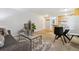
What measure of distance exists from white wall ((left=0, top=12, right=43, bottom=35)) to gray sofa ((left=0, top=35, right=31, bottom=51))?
126 mm

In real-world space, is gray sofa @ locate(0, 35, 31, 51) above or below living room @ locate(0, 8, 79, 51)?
below

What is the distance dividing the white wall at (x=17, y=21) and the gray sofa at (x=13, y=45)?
13cm

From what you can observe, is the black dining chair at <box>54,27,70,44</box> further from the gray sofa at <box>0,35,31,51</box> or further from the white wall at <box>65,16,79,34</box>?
the gray sofa at <box>0,35,31,51</box>

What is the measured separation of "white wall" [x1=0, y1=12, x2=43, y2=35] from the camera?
8.72 ft

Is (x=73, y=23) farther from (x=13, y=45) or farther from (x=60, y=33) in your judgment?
(x=13, y=45)

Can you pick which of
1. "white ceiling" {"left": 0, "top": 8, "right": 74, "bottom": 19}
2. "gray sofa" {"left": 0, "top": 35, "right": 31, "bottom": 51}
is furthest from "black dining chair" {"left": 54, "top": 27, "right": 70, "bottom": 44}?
"gray sofa" {"left": 0, "top": 35, "right": 31, "bottom": 51}

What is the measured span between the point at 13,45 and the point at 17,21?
1.32 ft

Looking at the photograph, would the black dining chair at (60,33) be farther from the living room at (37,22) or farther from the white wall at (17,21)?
the white wall at (17,21)

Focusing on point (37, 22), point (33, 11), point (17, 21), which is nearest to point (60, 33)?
point (37, 22)

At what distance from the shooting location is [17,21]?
2662 millimetres

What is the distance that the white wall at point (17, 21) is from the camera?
2658mm

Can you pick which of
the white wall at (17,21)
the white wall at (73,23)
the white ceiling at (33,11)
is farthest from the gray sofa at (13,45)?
the white wall at (73,23)

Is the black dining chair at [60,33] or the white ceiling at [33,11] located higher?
the white ceiling at [33,11]

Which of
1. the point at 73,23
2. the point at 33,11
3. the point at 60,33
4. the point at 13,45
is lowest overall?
the point at 13,45
